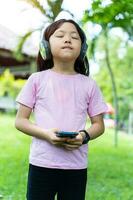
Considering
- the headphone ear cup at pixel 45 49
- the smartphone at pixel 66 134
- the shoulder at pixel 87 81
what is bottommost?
the smartphone at pixel 66 134

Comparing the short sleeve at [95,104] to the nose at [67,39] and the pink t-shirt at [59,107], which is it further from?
the nose at [67,39]

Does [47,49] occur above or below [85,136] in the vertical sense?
above

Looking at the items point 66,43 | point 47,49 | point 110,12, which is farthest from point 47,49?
point 110,12

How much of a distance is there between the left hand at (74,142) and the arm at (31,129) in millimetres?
33

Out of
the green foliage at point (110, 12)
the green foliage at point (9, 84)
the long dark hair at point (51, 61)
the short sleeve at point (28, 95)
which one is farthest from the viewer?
the green foliage at point (9, 84)

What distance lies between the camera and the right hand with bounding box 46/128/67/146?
8.05 ft

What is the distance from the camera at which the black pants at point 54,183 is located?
2.57m

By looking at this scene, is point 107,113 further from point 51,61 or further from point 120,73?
point 120,73

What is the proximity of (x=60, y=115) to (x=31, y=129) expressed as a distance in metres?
0.16

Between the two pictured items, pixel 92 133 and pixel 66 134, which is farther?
pixel 92 133

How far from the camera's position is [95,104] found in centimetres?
272

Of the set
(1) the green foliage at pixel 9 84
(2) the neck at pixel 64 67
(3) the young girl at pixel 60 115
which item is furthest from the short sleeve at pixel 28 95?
(1) the green foliage at pixel 9 84

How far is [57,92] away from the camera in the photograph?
2619mm

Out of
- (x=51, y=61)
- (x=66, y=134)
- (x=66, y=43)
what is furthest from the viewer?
(x=51, y=61)
